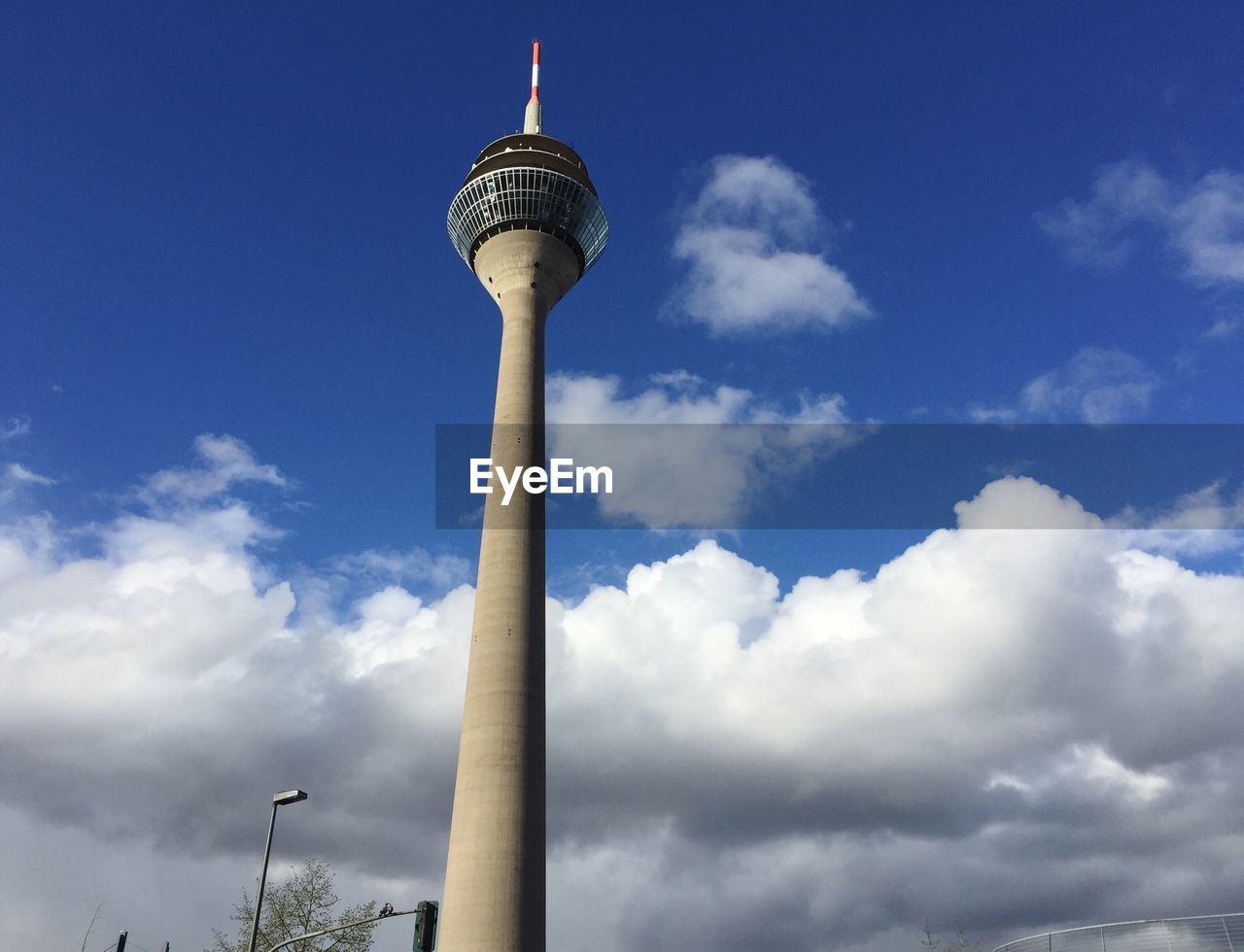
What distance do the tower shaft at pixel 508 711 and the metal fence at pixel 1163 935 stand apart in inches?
Answer: 1763

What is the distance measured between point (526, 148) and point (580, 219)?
762cm

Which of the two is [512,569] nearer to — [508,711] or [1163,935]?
[508,711]

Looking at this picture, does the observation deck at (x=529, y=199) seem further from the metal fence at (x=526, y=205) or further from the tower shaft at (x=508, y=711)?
the tower shaft at (x=508, y=711)

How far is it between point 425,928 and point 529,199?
203 feet

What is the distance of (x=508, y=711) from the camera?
185 ft

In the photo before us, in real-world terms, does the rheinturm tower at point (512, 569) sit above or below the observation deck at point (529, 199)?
below

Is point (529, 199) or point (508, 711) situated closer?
point (508, 711)

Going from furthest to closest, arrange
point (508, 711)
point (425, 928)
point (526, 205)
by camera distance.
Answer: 1. point (526, 205)
2. point (508, 711)
3. point (425, 928)

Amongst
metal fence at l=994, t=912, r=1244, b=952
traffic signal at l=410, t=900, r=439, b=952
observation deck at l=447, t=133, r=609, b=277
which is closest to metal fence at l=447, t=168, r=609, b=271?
observation deck at l=447, t=133, r=609, b=277

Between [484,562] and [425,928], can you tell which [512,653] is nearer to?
[484,562]

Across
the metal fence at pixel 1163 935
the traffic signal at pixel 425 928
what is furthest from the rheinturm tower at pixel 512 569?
the metal fence at pixel 1163 935

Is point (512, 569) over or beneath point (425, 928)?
over

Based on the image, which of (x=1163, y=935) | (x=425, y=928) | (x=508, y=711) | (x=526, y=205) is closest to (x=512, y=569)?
(x=508, y=711)

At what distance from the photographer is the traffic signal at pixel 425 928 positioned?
85.7 feet
